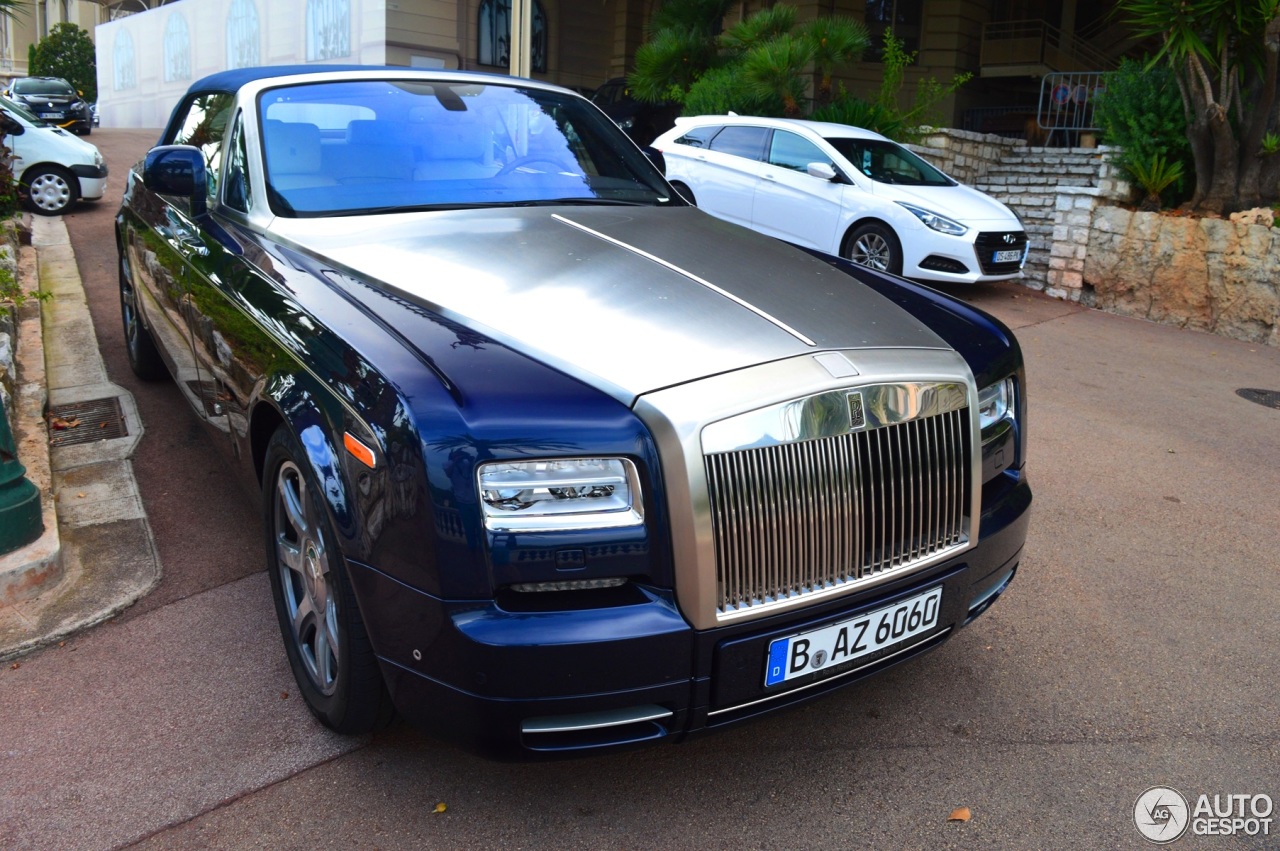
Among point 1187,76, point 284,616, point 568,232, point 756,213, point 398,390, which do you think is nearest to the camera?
point 398,390

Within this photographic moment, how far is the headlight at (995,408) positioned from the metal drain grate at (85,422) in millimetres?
4100

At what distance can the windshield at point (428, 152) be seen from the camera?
3512 millimetres

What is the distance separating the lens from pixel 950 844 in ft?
8.08

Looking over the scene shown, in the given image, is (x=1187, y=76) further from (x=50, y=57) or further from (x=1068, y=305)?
(x=50, y=57)

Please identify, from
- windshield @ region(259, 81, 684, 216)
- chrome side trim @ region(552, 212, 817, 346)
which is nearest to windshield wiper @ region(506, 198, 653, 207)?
windshield @ region(259, 81, 684, 216)

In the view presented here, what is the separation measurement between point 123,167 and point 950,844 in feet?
60.3

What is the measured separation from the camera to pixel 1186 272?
10.1 meters

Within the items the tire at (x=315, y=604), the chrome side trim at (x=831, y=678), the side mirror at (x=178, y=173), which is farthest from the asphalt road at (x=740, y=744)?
the side mirror at (x=178, y=173)

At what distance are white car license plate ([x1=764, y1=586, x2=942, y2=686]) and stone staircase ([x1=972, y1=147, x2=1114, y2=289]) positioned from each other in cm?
981

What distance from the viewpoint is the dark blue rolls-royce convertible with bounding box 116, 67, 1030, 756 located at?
214 centimetres

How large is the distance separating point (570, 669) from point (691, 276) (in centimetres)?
124

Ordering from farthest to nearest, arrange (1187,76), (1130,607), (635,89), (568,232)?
(635,89) → (1187,76) → (1130,607) → (568,232)

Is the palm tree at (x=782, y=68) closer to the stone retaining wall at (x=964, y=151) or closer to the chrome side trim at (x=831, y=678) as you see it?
the stone retaining wall at (x=964, y=151)

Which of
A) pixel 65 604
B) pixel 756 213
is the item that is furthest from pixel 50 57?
pixel 65 604
